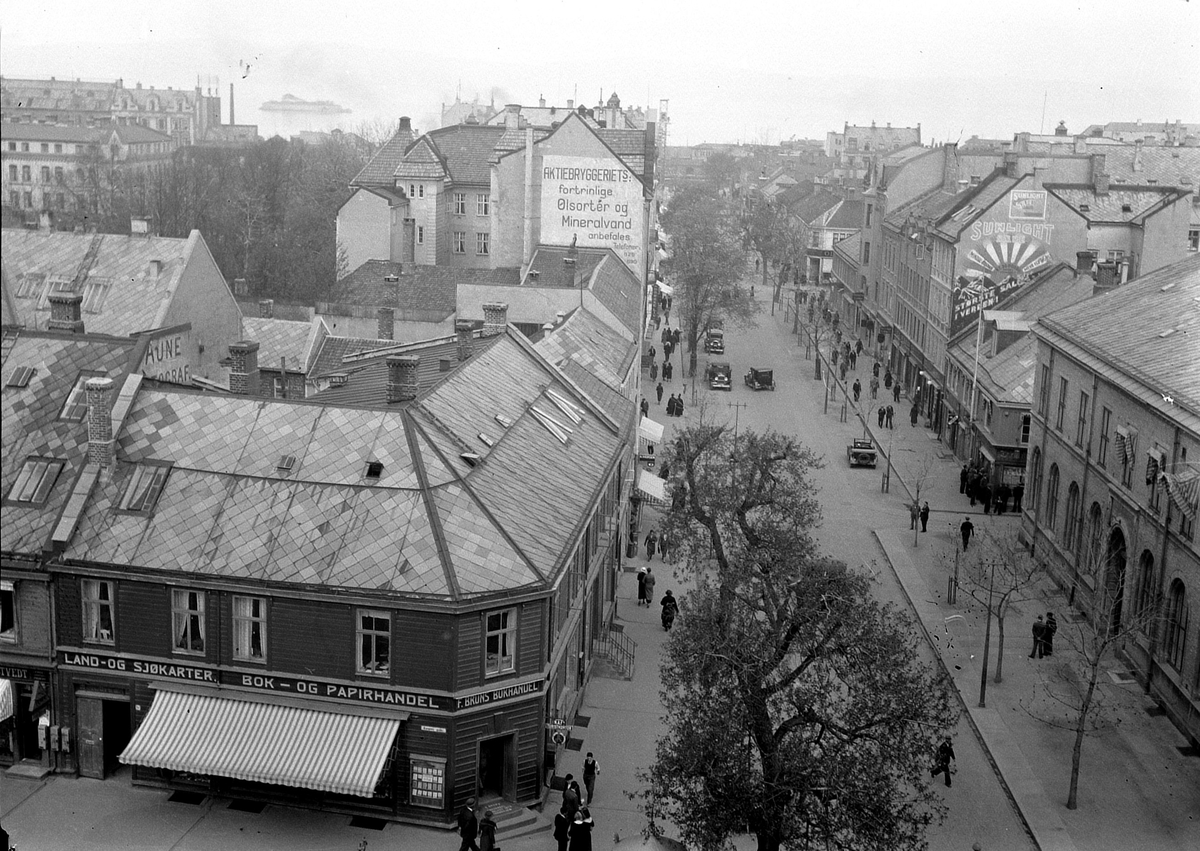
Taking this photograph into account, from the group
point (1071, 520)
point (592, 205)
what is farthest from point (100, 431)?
point (592, 205)

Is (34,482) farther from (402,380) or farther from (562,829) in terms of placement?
(562,829)

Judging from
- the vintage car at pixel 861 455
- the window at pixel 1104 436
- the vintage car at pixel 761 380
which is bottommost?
the vintage car at pixel 861 455

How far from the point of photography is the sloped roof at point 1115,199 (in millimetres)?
71062

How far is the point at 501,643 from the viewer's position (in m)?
28.7

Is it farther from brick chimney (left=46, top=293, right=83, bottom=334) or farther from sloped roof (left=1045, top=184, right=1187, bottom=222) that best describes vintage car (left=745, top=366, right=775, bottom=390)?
brick chimney (left=46, top=293, right=83, bottom=334)

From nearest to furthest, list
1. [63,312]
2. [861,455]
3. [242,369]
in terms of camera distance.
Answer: [242,369]
[63,312]
[861,455]

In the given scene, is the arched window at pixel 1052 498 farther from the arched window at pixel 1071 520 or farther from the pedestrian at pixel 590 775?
the pedestrian at pixel 590 775

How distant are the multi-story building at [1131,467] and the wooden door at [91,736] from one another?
2463cm

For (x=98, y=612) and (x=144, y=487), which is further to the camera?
(x=144, y=487)

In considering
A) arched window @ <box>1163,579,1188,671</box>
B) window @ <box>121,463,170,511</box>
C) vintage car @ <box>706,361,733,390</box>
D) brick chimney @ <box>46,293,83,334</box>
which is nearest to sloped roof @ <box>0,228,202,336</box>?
brick chimney @ <box>46,293,83,334</box>

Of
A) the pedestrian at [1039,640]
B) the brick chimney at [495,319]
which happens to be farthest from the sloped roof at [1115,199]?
the brick chimney at [495,319]

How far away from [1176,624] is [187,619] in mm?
25610

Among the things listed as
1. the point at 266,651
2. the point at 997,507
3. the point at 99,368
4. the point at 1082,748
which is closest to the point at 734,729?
the point at 266,651

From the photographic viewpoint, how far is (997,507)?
57500mm
